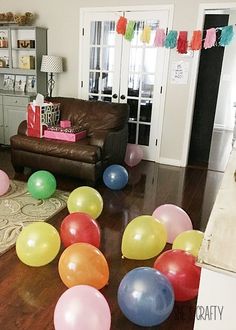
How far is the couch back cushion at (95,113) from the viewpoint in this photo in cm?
405

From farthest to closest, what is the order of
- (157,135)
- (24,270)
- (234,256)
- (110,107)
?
(157,135), (110,107), (24,270), (234,256)

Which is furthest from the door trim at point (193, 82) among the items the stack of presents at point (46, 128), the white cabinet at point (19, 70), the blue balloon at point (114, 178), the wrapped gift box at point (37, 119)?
the white cabinet at point (19, 70)

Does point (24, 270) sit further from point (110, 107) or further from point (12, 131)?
point (12, 131)

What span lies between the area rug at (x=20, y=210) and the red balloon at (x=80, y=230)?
1.61ft

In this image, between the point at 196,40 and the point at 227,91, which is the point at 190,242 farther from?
the point at 227,91

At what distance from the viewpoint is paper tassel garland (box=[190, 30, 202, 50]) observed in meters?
3.99

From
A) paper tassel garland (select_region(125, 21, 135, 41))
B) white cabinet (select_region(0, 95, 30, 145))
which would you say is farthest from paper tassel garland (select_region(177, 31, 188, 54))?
white cabinet (select_region(0, 95, 30, 145))

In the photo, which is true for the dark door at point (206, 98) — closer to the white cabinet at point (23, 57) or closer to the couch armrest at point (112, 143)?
the couch armrest at point (112, 143)

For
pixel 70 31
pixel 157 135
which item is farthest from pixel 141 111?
pixel 70 31

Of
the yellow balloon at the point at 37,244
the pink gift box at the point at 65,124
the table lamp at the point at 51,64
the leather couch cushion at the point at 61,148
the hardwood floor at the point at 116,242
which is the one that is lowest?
the hardwood floor at the point at 116,242

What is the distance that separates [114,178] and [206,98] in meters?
2.05

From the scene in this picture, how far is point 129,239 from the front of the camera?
2.13 meters

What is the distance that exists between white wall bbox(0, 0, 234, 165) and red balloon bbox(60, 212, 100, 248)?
267 cm

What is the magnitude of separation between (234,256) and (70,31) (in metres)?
4.61
